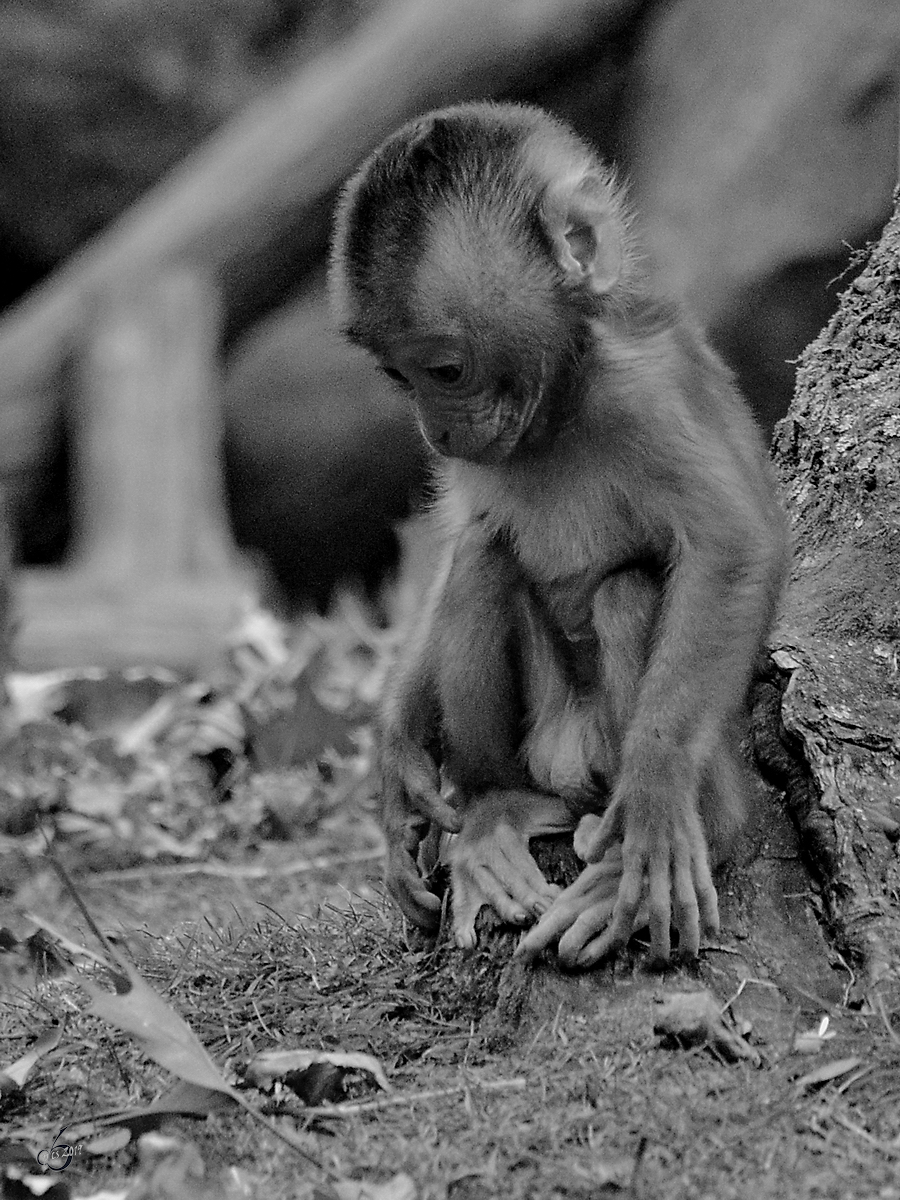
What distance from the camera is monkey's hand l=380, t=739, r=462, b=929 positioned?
3572 mm

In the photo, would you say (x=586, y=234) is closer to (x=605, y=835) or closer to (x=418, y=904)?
(x=605, y=835)

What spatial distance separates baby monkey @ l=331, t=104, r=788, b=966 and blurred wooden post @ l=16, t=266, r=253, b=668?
5805mm

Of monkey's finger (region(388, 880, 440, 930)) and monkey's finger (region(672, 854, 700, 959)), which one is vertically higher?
monkey's finger (region(672, 854, 700, 959))

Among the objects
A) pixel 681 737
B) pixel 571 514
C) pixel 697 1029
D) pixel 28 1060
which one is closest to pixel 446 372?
pixel 571 514

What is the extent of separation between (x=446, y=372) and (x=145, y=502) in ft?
23.4

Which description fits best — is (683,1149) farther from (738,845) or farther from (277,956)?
(277,956)

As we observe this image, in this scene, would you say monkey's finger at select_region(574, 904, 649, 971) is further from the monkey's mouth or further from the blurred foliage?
the blurred foliage

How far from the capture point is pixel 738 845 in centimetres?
334

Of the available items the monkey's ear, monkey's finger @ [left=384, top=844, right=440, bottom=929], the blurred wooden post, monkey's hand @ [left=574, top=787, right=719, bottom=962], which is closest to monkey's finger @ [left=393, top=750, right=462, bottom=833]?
monkey's finger @ [left=384, top=844, right=440, bottom=929]

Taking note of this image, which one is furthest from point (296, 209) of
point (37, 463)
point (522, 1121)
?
point (522, 1121)

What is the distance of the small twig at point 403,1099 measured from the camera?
2.79 metres

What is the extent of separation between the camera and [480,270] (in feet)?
10.8

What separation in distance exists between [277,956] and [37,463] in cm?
795

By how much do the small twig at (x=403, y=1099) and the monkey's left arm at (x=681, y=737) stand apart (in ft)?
1.19
